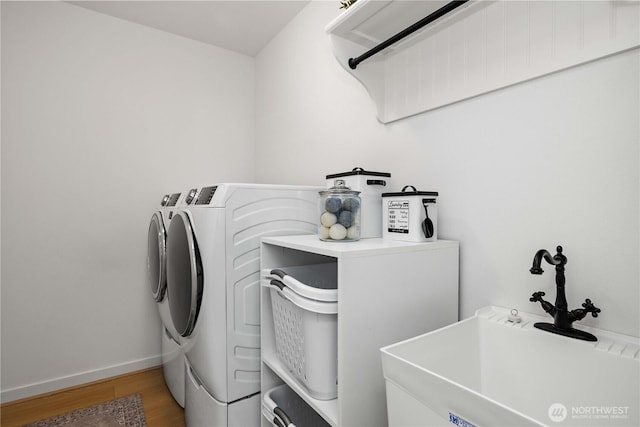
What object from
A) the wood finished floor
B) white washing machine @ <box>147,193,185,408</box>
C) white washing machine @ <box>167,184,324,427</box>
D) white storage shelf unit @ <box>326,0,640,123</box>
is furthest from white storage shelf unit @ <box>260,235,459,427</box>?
the wood finished floor

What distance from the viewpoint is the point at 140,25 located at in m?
2.43

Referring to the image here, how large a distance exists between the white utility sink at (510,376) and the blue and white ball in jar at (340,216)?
0.46 metres

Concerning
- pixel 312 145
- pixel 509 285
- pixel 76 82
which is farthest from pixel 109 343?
pixel 509 285

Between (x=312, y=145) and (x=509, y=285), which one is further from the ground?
(x=312, y=145)

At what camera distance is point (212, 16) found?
2.31m

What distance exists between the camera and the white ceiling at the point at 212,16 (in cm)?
219

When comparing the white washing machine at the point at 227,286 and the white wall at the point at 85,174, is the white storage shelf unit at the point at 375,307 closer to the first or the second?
the white washing machine at the point at 227,286

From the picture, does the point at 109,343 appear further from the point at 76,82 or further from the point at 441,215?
the point at 441,215

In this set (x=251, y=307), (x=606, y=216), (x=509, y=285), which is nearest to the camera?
(x=606, y=216)

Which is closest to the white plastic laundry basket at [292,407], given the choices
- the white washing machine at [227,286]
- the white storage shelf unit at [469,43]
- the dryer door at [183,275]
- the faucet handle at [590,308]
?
the white washing machine at [227,286]

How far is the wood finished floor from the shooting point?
1.86m

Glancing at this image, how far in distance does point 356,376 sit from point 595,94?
103 cm

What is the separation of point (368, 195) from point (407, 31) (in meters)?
0.62

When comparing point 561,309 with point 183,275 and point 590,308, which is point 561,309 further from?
point 183,275
